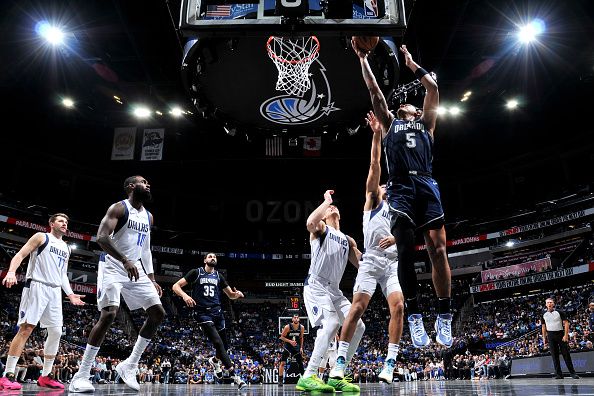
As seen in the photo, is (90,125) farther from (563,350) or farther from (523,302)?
(523,302)

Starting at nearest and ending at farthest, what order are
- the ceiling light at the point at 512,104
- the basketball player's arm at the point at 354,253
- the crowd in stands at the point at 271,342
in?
the basketball player's arm at the point at 354,253
the crowd in stands at the point at 271,342
the ceiling light at the point at 512,104

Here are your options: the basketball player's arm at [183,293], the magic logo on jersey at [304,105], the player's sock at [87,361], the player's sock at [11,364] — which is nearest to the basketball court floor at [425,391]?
the player's sock at [87,361]

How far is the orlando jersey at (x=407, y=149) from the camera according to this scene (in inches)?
181

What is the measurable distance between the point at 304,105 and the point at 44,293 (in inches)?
372

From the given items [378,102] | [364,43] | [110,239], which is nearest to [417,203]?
[378,102]

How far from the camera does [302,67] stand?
12.4 metres

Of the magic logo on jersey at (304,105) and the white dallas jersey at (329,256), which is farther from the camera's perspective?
the magic logo on jersey at (304,105)

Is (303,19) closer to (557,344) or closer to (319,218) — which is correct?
(319,218)

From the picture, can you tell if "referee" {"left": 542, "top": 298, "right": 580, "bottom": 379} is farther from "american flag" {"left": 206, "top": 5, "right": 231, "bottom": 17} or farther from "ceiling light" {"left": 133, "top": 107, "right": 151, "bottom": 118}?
"ceiling light" {"left": 133, "top": 107, "right": 151, "bottom": 118}

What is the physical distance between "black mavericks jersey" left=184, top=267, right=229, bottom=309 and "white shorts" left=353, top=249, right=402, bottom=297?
11.9ft

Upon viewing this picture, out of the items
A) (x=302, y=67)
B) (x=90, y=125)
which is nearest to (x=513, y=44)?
(x=302, y=67)

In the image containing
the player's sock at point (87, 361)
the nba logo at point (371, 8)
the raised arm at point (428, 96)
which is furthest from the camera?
the nba logo at point (371, 8)

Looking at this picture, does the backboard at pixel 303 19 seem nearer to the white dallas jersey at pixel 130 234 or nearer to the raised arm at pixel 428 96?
the raised arm at pixel 428 96

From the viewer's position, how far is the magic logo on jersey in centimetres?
1370
